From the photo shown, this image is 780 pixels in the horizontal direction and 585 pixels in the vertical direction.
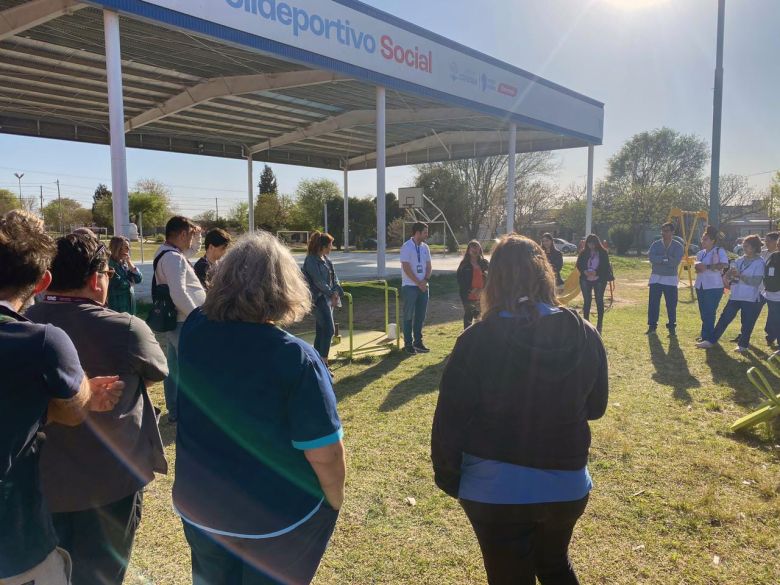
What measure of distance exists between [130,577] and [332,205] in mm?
41526

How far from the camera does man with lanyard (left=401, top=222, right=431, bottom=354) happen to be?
7.57 meters

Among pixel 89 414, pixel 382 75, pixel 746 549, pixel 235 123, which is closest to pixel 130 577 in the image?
pixel 89 414

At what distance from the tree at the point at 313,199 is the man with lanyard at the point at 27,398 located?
141 ft

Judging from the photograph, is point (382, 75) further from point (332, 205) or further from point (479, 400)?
point (332, 205)

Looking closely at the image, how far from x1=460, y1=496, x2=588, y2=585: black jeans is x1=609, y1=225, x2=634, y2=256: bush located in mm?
37285

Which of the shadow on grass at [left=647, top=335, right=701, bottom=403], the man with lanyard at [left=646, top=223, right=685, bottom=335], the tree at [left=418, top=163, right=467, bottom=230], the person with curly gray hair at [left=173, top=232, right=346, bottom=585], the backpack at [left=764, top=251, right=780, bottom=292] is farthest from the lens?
the tree at [left=418, top=163, right=467, bottom=230]

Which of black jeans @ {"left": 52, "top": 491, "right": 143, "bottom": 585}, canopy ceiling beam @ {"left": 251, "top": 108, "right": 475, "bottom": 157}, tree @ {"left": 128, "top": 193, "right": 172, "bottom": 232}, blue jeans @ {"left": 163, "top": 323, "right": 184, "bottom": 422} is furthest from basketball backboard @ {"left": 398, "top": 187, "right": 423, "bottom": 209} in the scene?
black jeans @ {"left": 52, "top": 491, "right": 143, "bottom": 585}

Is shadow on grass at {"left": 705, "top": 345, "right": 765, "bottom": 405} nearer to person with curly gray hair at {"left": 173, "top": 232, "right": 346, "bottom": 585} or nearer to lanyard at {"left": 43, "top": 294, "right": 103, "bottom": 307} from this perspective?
person with curly gray hair at {"left": 173, "top": 232, "right": 346, "bottom": 585}

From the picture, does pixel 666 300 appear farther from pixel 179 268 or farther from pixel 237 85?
pixel 237 85

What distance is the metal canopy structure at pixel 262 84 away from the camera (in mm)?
10446

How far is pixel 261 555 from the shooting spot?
1.66 m

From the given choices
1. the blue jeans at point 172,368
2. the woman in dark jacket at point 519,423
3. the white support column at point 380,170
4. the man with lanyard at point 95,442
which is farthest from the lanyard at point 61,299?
the white support column at point 380,170

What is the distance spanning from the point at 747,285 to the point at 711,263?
0.64m

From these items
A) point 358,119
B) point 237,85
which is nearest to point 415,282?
point 237,85
